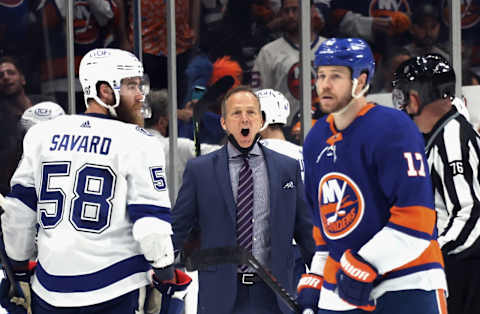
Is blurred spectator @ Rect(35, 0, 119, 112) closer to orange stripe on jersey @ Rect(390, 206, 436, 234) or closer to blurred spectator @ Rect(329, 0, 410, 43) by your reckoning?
blurred spectator @ Rect(329, 0, 410, 43)

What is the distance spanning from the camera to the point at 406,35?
7441 mm

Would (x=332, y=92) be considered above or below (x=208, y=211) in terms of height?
above

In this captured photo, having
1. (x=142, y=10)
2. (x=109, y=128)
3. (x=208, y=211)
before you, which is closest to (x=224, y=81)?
(x=142, y=10)

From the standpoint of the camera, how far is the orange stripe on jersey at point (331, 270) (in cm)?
248

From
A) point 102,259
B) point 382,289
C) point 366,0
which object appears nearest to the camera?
point 382,289

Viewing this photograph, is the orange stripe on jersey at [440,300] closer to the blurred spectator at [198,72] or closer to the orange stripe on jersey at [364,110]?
the orange stripe on jersey at [364,110]

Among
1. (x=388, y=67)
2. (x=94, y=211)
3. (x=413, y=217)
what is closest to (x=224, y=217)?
(x=94, y=211)

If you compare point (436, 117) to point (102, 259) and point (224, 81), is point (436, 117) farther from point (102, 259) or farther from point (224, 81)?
point (224, 81)

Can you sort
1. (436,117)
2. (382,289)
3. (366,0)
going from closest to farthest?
(382,289) → (436,117) → (366,0)

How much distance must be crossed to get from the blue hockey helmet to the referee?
25.2 inches

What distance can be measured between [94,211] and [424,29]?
16.6 ft

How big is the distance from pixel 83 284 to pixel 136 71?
0.76 meters

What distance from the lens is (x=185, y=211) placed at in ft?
11.9

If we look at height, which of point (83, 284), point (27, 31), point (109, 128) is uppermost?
point (27, 31)
